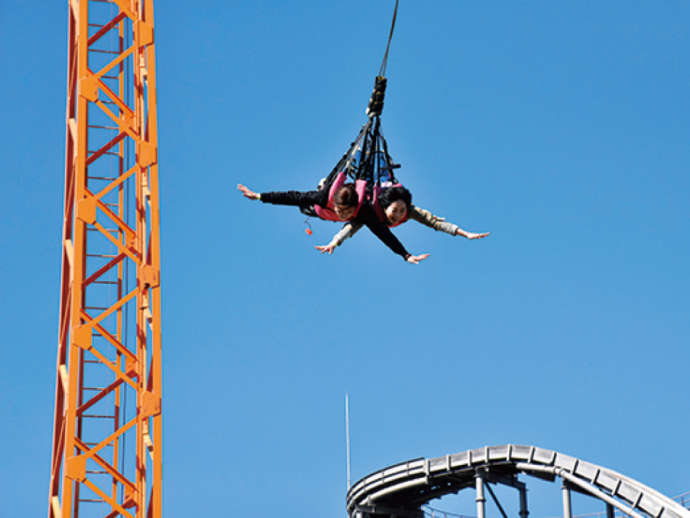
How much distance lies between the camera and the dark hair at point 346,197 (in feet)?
63.0

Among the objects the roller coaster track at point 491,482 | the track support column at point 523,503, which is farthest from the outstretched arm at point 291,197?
the track support column at point 523,503

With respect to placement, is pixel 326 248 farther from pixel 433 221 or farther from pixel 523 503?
pixel 523 503

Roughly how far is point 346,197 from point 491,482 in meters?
19.9

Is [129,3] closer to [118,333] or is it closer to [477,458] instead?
[118,333]

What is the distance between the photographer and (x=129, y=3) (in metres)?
31.6

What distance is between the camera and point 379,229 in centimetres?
1991

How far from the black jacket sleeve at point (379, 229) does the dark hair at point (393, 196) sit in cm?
23

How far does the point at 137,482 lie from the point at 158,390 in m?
2.07

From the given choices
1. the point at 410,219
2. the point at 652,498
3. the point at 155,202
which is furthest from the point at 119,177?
the point at 652,498

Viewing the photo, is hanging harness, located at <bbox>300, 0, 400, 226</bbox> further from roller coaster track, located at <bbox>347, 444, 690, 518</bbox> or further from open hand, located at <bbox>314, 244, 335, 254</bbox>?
roller coaster track, located at <bbox>347, 444, 690, 518</bbox>

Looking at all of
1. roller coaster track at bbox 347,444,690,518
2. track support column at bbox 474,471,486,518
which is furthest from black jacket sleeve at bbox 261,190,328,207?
track support column at bbox 474,471,486,518

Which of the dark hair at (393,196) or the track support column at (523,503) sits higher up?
the track support column at (523,503)

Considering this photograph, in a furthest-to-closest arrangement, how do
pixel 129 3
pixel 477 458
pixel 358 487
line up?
pixel 358 487 → pixel 477 458 → pixel 129 3

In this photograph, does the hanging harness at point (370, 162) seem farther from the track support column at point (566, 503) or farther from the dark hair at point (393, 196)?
the track support column at point (566, 503)
